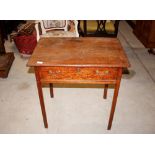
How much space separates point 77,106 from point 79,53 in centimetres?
85

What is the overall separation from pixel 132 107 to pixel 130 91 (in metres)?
0.34

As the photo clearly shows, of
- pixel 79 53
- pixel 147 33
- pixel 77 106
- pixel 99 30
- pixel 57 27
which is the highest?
pixel 79 53

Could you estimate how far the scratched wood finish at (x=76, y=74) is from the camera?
1.54 m

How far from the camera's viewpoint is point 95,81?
161cm

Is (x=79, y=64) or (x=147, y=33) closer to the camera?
(x=79, y=64)

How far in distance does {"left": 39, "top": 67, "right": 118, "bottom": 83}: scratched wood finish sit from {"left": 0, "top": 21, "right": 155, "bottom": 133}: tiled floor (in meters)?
0.67

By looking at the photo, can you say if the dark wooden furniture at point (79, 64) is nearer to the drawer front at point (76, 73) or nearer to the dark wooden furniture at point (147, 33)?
the drawer front at point (76, 73)

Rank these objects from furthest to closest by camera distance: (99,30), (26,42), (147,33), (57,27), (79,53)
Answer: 1. (147,33)
2. (99,30)
3. (26,42)
4. (57,27)
5. (79,53)

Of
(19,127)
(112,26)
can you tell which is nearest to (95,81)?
(19,127)

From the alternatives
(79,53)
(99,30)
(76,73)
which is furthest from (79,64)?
(99,30)

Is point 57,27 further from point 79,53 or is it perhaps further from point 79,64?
point 79,64

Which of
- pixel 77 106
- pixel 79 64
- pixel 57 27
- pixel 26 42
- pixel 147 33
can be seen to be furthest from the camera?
pixel 147 33

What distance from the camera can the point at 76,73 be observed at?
1.57 meters

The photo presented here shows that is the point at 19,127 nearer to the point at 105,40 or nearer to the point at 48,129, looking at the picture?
the point at 48,129
